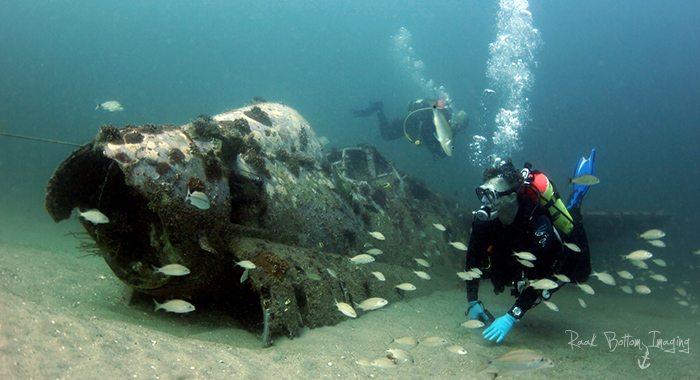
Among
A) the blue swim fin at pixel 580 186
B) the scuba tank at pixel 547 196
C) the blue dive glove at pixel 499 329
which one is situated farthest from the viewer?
the blue swim fin at pixel 580 186

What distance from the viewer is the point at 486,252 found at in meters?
5.27

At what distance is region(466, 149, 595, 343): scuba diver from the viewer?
4547mm

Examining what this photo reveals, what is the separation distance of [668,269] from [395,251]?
27400mm

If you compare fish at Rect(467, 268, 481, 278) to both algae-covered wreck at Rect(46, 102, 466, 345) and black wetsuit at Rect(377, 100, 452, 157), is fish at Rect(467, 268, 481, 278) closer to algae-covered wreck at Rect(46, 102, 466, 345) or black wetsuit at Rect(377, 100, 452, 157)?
algae-covered wreck at Rect(46, 102, 466, 345)

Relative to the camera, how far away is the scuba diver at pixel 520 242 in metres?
4.55

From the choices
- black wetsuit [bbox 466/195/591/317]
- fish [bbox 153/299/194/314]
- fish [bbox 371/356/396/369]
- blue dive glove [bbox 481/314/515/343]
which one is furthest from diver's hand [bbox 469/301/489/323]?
fish [bbox 153/299/194/314]

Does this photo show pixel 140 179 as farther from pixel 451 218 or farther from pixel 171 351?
pixel 451 218

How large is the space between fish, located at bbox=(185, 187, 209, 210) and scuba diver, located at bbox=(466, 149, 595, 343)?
3764 mm

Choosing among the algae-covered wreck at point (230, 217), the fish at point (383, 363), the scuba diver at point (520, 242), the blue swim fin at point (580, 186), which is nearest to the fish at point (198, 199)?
the algae-covered wreck at point (230, 217)

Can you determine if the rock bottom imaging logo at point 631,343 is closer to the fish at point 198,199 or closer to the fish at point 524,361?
the fish at point 524,361

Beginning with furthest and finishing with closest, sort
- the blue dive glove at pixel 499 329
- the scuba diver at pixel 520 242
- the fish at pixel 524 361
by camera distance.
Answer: the scuba diver at pixel 520 242
the blue dive glove at pixel 499 329
the fish at pixel 524 361

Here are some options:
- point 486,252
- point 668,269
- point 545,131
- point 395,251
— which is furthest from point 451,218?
point 545,131

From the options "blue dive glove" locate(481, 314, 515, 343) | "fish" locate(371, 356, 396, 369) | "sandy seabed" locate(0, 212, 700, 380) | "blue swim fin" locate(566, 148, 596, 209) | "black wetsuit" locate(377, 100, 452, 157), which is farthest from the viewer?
"black wetsuit" locate(377, 100, 452, 157)

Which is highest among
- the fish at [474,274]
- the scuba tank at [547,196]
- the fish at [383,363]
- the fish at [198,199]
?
the scuba tank at [547,196]
